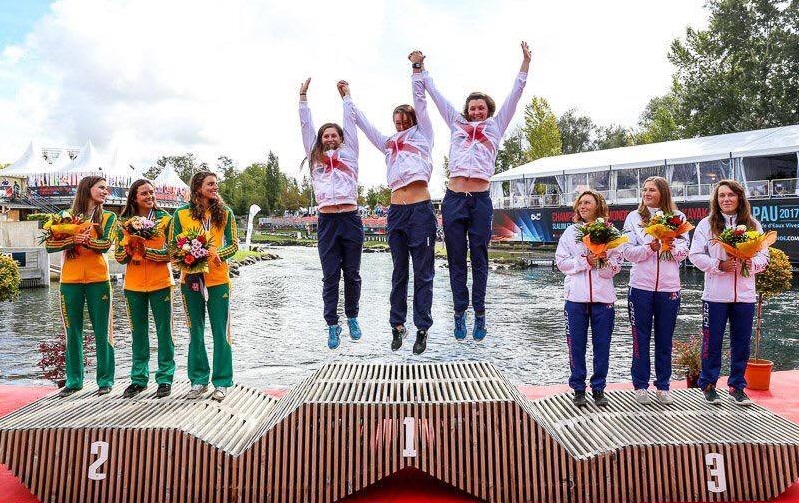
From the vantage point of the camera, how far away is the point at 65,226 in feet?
20.6

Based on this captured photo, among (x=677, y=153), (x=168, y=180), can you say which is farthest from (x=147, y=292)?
(x=168, y=180)

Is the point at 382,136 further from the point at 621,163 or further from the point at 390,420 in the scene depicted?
the point at 621,163

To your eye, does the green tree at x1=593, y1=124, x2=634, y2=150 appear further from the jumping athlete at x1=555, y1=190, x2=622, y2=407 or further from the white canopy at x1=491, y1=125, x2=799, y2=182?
the jumping athlete at x1=555, y1=190, x2=622, y2=407

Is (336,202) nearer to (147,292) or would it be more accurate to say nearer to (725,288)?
(147,292)

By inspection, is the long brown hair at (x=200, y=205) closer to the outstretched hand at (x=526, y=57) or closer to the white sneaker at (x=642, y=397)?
the outstretched hand at (x=526, y=57)

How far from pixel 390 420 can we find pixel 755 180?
30.0 m

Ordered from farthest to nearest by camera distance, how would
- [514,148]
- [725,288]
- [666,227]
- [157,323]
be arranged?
[514,148]
[725,288]
[157,323]
[666,227]

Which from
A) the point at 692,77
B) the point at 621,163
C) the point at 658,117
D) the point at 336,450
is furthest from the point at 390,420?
the point at 658,117

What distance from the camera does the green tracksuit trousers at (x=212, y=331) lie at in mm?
6219

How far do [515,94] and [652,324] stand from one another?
8.60ft

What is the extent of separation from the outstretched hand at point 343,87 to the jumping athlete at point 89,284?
8.55 ft

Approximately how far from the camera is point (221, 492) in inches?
208

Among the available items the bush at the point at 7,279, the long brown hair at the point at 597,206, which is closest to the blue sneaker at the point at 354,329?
the long brown hair at the point at 597,206

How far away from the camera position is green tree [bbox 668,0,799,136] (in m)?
40.2
